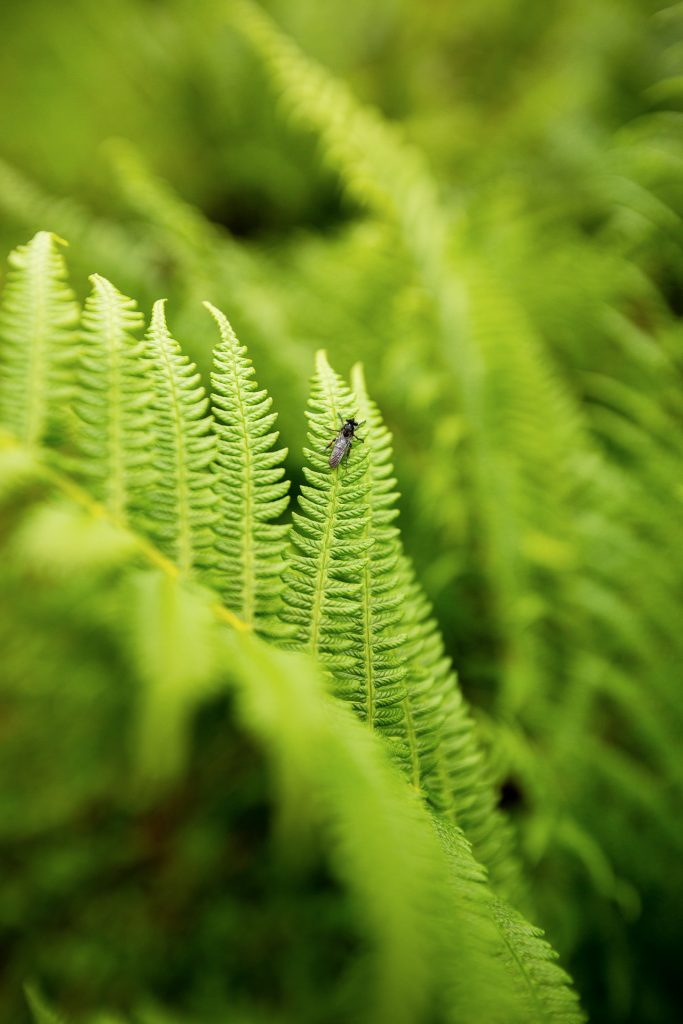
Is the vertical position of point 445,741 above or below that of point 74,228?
below

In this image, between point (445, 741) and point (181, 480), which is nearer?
point (181, 480)

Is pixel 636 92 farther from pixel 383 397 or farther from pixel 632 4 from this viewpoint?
pixel 383 397

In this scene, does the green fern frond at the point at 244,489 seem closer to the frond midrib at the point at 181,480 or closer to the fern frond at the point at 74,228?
the frond midrib at the point at 181,480

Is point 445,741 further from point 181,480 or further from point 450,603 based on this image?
point 450,603

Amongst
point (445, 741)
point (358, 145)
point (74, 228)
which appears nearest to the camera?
point (445, 741)

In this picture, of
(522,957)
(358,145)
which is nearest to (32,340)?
(522,957)
